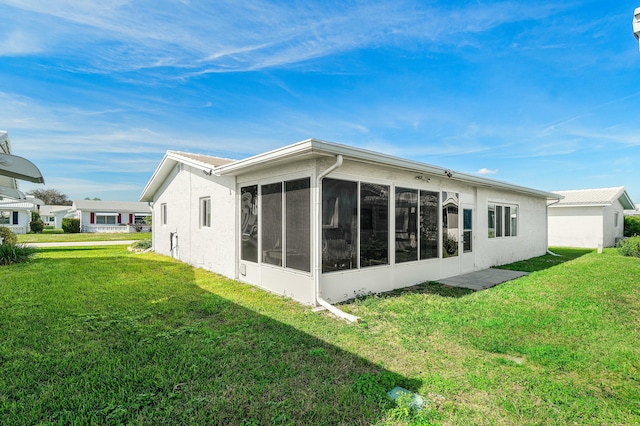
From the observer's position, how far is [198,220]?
10.3 metres

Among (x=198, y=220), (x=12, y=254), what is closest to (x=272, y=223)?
(x=198, y=220)

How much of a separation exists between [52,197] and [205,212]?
7206 cm

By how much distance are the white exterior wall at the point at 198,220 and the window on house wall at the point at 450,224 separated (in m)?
5.68

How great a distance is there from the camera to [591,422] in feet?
8.20

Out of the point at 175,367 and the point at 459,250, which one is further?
the point at 459,250

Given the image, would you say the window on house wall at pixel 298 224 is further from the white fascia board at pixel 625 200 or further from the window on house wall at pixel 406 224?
the white fascia board at pixel 625 200

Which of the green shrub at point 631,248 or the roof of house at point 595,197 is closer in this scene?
A: the green shrub at point 631,248

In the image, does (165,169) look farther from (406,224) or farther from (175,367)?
(175,367)

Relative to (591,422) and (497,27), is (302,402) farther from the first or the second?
(497,27)

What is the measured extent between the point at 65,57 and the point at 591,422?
13.5 m

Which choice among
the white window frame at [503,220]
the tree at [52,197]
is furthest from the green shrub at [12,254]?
the tree at [52,197]

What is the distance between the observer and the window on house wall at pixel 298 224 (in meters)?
5.91

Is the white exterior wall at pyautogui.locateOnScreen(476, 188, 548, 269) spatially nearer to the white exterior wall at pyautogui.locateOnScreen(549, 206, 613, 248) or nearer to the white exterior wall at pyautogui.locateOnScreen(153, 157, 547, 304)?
the white exterior wall at pyautogui.locateOnScreen(153, 157, 547, 304)

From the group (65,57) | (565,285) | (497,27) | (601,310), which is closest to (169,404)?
(601,310)
